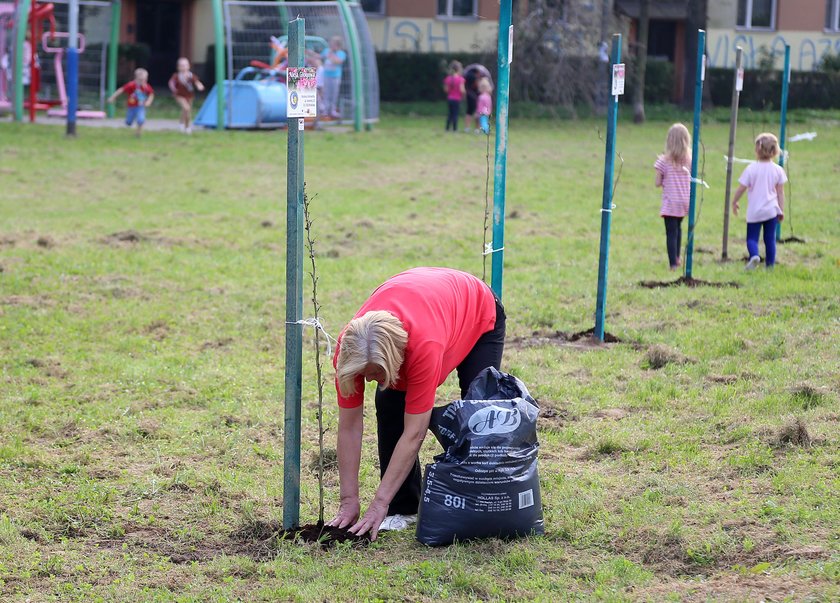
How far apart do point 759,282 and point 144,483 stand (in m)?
5.93

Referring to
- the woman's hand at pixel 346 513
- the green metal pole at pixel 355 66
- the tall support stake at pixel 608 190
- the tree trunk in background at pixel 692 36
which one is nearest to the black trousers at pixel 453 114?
the green metal pole at pixel 355 66

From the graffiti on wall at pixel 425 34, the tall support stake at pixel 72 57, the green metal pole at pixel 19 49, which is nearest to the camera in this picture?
the tall support stake at pixel 72 57

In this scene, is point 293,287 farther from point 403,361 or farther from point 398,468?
point 398,468

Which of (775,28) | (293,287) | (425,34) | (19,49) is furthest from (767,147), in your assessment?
(775,28)

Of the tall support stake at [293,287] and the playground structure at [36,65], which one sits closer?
the tall support stake at [293,287]

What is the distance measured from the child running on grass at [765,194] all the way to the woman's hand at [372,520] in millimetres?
6339

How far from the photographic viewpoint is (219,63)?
68.3 ft

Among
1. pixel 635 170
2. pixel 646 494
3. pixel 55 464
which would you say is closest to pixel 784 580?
pixel 646 494

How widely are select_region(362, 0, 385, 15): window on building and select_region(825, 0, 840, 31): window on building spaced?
13.8m

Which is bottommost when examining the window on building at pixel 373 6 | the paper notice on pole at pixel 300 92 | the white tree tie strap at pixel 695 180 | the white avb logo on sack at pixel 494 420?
the white avb logo on sack at pixel 494 420

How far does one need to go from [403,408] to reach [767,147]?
6.26 metres

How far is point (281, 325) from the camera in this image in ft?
26.4

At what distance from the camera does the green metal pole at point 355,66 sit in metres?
21.8

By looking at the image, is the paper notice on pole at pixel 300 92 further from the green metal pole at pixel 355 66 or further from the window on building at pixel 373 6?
the window on building at pixel 373 6
